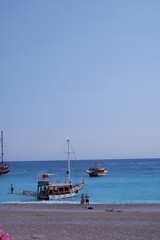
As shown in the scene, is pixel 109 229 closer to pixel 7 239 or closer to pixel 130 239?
pixel 130 239

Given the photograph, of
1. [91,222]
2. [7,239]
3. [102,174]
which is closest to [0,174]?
[102,174]

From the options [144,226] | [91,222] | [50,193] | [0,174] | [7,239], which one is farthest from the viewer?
[0,174]

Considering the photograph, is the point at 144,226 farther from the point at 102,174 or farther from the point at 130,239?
the point at 102,174

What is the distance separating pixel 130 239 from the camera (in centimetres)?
1451

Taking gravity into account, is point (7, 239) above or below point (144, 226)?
above

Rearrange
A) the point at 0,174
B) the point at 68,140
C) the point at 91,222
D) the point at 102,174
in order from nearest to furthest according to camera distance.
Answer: the point at 91,222
the point at 68,140
the point at 102,174
the point at 0,174

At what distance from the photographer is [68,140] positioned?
1838 inches

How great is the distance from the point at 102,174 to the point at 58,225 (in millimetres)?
75015

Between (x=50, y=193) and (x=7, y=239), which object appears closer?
(x=7, y=239)

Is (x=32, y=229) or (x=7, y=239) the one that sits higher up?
(x=7, y=239)

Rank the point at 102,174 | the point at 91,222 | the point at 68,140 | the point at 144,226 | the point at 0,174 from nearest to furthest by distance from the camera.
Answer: the point at 144,226 → the point at 91,222 → the point at 68,140 → the point at 102,174 → the point at 0,174

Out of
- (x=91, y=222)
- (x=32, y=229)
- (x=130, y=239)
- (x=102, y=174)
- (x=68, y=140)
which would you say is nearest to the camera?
(x=130, y=239)

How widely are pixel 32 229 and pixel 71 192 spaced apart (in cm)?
2599

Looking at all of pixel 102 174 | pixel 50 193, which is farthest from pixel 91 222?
pixel 102 174
